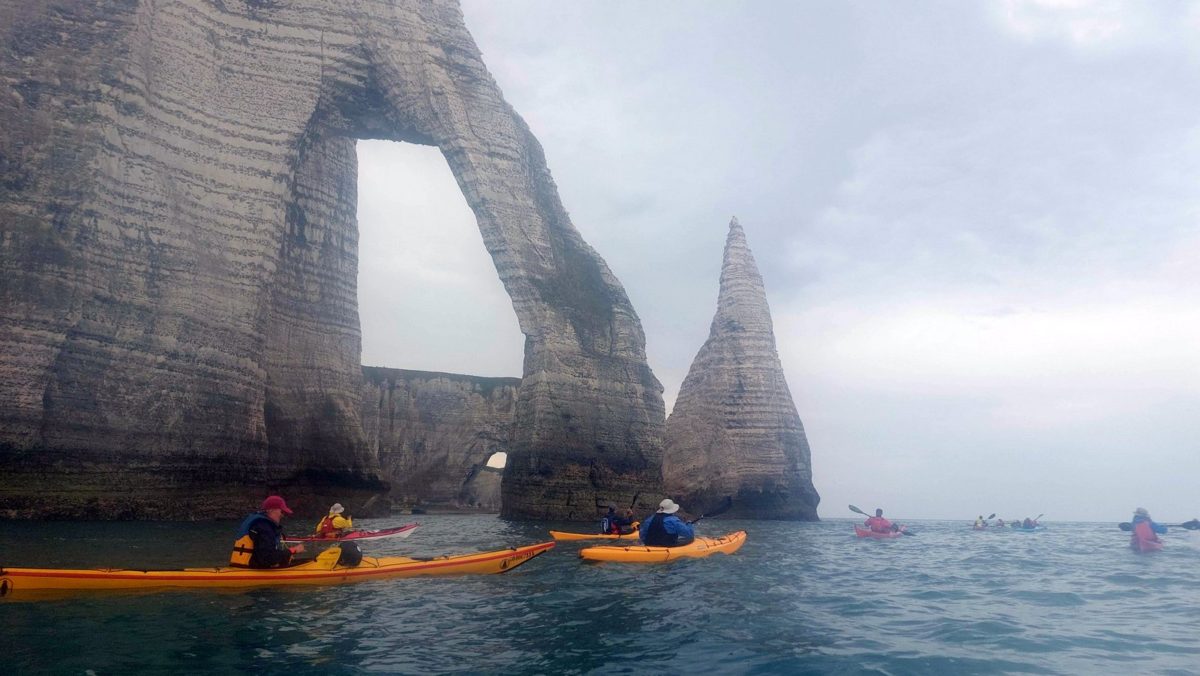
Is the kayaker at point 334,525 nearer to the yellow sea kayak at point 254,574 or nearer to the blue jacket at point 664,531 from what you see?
the yellow sea kayak at point 254,574

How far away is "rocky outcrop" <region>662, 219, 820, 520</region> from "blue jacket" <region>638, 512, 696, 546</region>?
103ft

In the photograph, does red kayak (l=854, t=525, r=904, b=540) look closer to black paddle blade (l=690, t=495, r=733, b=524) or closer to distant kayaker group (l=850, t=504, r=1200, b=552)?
distant kayaker group (l=850, t=504, r=1200, b=552)

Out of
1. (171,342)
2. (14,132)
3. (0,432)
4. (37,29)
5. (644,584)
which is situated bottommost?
(644,584)

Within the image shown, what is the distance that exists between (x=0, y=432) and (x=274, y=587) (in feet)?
39.0

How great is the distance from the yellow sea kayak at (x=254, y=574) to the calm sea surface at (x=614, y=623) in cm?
24

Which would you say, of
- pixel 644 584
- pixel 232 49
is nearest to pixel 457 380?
pixel 232 49

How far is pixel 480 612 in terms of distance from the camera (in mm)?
8891

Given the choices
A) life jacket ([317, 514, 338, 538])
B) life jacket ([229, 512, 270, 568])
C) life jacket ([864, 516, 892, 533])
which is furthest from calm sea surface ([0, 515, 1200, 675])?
life jacket ([864, 516, 892, 533])

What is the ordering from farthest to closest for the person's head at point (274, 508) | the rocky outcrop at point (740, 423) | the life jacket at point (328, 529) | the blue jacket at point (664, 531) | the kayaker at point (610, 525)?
1. the rocky outcrop at point (740, 423)
2. the kayaker at point (610, 525)
3. the life jacket at point (328, 529)
4. the blue jacket at point (664, 531)
5. the person's head at point (274, 508)

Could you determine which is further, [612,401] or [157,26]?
[612,401]

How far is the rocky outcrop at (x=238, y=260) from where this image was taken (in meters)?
18.7

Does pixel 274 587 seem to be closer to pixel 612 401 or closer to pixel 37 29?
pixel 37 29

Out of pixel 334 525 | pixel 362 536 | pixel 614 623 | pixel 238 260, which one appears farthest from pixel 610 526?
pixel 238 260

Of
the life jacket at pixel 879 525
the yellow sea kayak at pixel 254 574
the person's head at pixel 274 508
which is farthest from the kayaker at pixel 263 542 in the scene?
the life jacket at pixel 879 525
